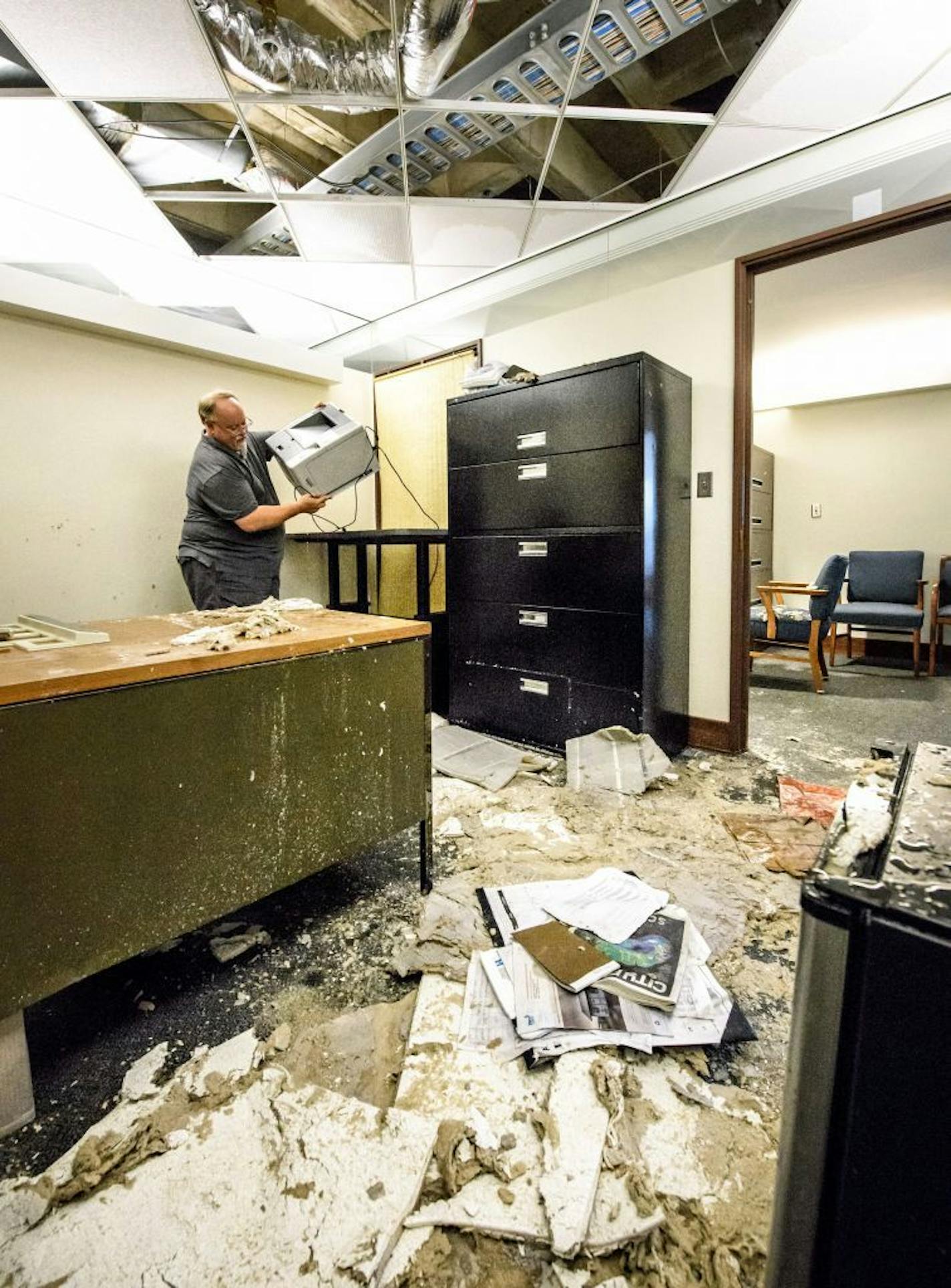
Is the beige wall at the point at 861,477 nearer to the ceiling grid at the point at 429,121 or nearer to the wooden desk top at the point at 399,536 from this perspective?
the ceiling grid at the point at 429,121

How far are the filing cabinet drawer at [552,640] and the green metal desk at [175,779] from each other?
1.01 meters

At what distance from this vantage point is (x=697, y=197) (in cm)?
260

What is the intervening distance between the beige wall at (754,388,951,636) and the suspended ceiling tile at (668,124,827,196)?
3.38 meters

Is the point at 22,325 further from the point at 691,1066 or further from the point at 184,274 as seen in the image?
the point at 691,1066

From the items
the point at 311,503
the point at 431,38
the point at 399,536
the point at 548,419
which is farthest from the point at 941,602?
the point at 431,38

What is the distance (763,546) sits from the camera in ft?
17.7

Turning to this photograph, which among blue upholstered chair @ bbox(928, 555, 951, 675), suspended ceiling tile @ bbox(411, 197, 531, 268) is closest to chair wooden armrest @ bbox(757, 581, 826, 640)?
blue upholstered chair @ bbox(928, 555, 951, 675)

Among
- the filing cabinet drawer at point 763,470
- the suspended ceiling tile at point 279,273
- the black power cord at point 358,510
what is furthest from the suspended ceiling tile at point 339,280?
the filing cabinet drawer at point 763,470

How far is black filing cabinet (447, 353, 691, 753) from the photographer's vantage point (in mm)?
2148

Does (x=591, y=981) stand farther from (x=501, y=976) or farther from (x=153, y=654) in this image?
(x=153, y=654)

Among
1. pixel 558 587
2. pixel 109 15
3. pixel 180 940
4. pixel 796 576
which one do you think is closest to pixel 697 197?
pixel 558 587

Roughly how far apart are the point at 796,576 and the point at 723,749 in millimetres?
3723

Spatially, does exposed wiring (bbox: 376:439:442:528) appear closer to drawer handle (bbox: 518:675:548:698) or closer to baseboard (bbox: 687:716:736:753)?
drawer handle (bbox: 518:675:548:698)

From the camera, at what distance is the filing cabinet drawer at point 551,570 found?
2.17 m
